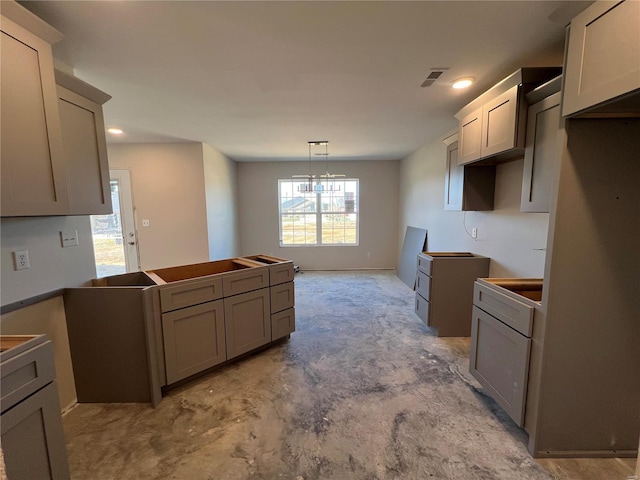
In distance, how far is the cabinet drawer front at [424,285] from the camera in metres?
3.07

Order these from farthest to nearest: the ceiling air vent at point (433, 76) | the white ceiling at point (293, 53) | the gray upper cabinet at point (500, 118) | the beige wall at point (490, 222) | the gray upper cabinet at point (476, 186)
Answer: the gray upper cabinet at point (476, 186) < the beige wall at point (490, 222) < the ceiling air vent at point (433, 76) < the gray upper cabinet at point (500, 118) < the white ceiling at point (293, 53)

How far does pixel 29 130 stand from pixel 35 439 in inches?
56.4

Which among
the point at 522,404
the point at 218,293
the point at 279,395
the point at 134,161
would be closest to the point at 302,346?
the point at 279,395

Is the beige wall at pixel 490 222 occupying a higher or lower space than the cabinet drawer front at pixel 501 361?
higher

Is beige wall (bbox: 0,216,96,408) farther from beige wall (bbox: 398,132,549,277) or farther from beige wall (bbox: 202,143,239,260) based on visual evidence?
beige wall (bbox: 398,132,549,277)

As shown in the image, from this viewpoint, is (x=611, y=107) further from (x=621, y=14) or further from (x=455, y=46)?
(x=455, y=46)

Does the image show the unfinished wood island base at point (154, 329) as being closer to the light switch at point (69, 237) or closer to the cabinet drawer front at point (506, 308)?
the light switch at point (69, 237)

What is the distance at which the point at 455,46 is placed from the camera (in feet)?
5.65

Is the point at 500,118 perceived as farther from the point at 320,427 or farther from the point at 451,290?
the point at 320,427

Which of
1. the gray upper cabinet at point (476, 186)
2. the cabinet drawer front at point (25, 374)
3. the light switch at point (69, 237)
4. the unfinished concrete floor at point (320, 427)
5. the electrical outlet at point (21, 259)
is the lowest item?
the unfinished concrete floor at point (320, 427)

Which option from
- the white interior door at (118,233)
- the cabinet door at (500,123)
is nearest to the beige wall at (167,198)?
the white interior door at (118,233)

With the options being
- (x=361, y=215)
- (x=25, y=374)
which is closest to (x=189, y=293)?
(x=25, y=374)

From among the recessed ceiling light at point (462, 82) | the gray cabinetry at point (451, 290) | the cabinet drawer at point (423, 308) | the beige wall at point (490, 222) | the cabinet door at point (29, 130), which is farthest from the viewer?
the cabinet drawer at point (423, 308)

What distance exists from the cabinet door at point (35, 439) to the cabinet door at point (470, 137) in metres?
3.18
